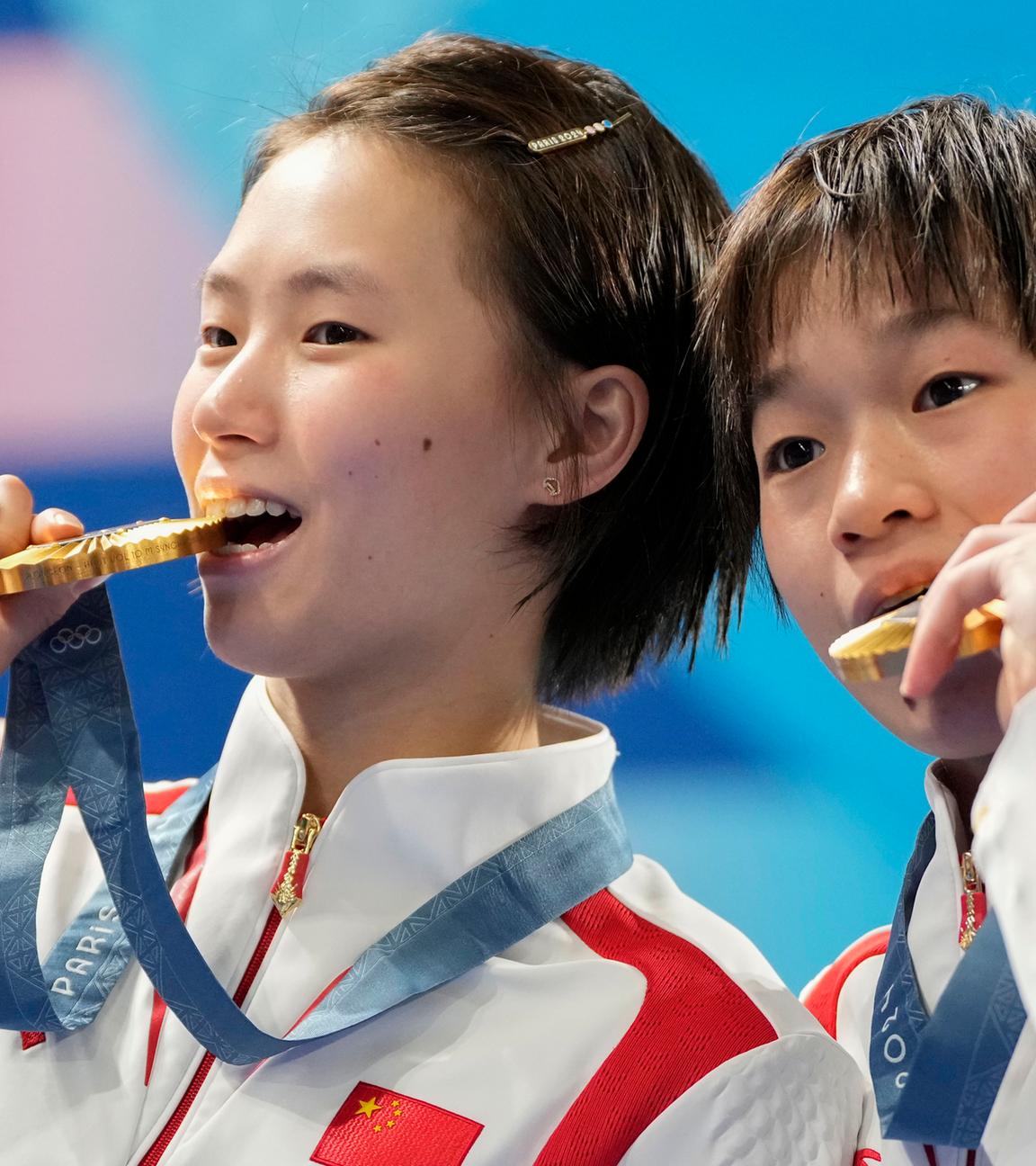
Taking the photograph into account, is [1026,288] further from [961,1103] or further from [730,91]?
[730,91]

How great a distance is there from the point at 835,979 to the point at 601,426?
507 millimetres

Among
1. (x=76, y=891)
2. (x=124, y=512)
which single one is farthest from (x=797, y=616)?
(x=124, y=512)

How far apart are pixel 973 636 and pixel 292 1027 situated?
595 mm

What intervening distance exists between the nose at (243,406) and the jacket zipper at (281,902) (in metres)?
0.30

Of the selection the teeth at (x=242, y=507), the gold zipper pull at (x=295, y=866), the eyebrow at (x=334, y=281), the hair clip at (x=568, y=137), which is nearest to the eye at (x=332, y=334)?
the eyebrow at (x=334, y=281)

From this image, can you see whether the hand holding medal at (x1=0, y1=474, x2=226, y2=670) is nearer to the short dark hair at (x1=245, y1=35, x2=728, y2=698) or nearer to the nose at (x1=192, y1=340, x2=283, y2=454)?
the nose at (x1=192, y1=340, x2=283, y2=454)

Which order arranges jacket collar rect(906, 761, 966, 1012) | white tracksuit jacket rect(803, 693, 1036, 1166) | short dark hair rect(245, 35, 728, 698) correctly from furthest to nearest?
short dark hair rect(245, 35, 728, 698) < jacket collar rect(906, 761, 966, 1012) < white tracksuit jacket rect(803, 693, 1036, 1166)

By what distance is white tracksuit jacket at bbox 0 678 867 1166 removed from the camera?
118 cm

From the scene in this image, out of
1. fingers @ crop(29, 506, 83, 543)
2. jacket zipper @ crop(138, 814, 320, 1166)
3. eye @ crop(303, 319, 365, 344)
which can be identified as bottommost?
jacket zipper @ crop(138, 814, 320, 1166)

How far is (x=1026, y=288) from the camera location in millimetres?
1099

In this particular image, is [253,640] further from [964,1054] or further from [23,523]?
[964,1054]

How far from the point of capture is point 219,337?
1.39 metres

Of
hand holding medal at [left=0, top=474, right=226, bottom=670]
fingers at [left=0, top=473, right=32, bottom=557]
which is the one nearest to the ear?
hand holding medal at [left=0, top=474, right=226, bottom=670]

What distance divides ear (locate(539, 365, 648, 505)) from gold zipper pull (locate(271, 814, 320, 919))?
0.34m
